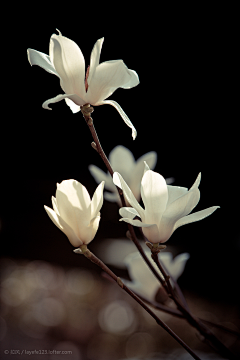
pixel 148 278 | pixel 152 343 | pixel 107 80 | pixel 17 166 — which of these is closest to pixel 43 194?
pixel 17 166

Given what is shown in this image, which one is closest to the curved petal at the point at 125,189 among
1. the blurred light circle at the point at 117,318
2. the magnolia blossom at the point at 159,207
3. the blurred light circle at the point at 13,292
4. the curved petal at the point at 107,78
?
the magnolia blossom at the point at 159,207

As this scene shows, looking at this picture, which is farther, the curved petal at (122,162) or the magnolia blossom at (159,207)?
the curved petal at (122,162)

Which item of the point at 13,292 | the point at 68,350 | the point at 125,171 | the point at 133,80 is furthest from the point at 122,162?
the point at 13,292

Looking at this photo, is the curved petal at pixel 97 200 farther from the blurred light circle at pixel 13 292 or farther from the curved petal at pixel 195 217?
the blurred light circle at pixel 13 292

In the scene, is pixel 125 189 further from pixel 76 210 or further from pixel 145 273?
pixel 145 273

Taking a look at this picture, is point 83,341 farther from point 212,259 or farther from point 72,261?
point 212,259
